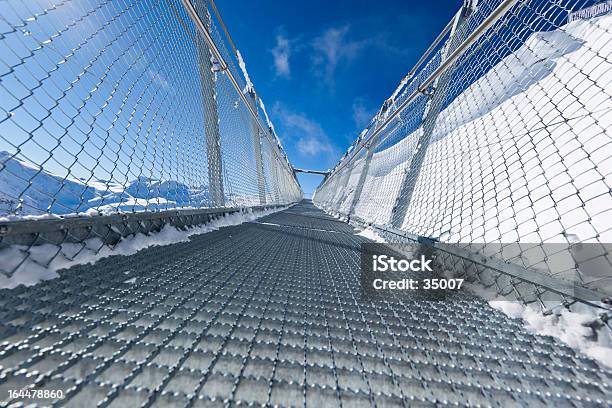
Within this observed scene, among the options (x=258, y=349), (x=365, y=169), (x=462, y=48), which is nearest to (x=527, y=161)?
(x=462, y=48)

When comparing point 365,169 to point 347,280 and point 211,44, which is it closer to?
point 211,44

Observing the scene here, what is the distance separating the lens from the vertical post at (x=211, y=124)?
3.15 m

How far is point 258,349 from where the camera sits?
28.6 inches

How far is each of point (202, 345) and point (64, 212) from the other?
126cm

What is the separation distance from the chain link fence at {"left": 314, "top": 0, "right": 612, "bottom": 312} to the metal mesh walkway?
572 millimetres

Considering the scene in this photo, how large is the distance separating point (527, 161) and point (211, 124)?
3.75m

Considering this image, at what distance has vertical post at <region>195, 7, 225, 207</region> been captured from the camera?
315 centimetres

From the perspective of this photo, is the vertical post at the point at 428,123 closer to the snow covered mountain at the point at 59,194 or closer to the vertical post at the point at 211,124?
the vertical post at the point at 211,124

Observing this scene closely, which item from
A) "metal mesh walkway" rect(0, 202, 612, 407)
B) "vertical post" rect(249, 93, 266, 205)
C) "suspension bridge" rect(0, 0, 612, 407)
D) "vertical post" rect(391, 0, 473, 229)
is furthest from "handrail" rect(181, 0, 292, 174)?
"vertical post" rect(391, 0, 473, 229)

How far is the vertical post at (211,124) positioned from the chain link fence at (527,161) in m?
2.62

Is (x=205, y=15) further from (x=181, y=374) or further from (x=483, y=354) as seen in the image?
(x=483, y=354)

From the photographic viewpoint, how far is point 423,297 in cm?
128

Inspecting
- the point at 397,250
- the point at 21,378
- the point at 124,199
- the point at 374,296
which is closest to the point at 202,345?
the point at 21,378

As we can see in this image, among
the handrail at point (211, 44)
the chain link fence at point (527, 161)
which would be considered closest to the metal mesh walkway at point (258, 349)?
the chain link fence at point (527, 161)
